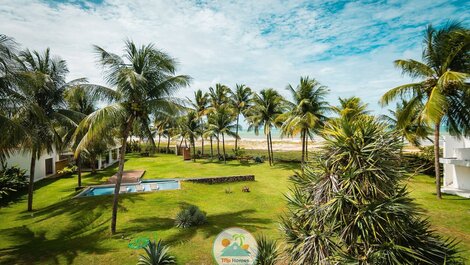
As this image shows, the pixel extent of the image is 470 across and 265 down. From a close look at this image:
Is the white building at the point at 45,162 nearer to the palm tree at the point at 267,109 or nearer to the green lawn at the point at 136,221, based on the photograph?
the green lawn at the point at 136,221

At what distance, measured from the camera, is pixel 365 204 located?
4812 millimetres

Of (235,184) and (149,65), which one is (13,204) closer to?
(149,65)

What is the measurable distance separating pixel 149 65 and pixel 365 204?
33.0ft

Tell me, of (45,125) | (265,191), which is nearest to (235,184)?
(265,191)

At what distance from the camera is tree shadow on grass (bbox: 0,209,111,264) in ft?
28.8

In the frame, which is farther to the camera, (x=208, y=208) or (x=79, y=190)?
(x=79, y=190)

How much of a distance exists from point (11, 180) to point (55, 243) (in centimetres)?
1075

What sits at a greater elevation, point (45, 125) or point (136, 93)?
point (136, 93)

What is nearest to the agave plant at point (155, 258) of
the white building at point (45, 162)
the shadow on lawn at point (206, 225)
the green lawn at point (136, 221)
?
the green lawn at point (136, 221)

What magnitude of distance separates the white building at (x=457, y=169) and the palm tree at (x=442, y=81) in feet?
6.79

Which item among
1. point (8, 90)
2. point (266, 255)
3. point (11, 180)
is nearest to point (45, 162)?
point (11, 180)

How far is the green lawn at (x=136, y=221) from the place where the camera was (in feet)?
29.6

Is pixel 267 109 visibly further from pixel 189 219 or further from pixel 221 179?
pixel 189 219

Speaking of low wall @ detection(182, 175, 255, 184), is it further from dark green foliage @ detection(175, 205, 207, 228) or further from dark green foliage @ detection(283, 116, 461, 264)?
dark green foliage @ detection(283, 116, 461, 264)
